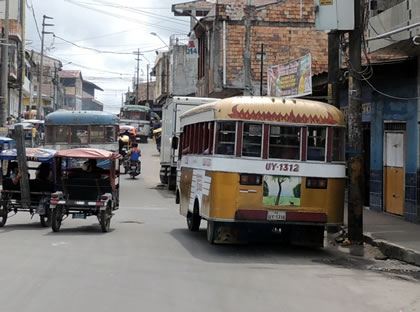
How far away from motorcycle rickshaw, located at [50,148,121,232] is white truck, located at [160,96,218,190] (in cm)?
885

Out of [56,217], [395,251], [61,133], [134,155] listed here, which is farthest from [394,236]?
[134,155]

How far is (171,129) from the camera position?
26906mm

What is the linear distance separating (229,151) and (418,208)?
264 inches

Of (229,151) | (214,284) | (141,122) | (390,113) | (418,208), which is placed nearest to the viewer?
(214,284)

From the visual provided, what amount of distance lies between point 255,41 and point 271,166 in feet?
68.2

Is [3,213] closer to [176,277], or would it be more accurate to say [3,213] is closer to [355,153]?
[176,277]

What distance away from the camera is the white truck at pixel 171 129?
25438 mm

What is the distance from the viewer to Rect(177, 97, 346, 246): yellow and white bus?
11.4 metres

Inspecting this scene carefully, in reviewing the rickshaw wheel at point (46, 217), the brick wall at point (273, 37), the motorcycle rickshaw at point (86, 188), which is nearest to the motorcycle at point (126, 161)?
the brick wall at point (273, 37)

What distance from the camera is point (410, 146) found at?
16.6 m

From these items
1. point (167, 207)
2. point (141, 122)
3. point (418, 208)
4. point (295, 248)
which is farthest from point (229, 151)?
point (141, 122)

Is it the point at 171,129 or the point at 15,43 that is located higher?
the point at 15,43

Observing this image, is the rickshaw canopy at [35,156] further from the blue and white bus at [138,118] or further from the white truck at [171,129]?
the blue and white bus at [138,118]

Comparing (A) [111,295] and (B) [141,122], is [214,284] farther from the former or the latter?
(B) [141,122]
